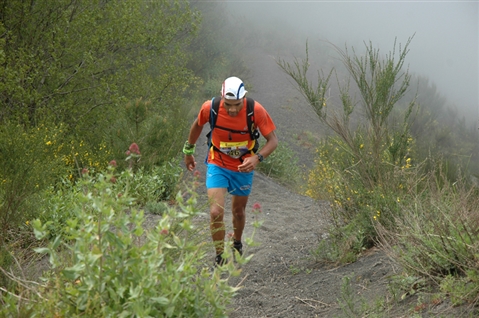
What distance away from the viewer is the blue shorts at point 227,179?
6.25 metres

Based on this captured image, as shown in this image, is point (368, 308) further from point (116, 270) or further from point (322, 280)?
point (116, 270)

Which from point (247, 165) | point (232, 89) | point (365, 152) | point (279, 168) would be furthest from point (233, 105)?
point (279, 168)

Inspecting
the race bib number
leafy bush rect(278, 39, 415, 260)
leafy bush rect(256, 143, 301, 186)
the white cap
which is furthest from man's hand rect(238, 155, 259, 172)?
leafy bush rect(256, 143, 301, 186)

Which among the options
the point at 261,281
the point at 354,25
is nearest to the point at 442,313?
the point at 261,281

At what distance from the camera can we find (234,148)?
6.23m

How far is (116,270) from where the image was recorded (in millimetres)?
3000

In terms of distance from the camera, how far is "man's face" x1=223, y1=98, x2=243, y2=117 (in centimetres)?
599

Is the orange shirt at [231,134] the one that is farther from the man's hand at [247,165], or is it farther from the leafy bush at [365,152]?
the leafy bush at [365,152]

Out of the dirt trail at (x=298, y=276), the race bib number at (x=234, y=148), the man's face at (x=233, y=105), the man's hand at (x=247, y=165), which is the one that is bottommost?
the dirt trail at (x=298, y=276)

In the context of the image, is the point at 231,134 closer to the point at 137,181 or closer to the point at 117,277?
the point at 117,277

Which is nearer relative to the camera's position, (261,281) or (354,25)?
(261,281)

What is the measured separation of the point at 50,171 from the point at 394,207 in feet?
12.2

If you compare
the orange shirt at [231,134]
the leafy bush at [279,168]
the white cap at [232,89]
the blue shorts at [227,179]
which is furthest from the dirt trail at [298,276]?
the leafy bush at [279,168]

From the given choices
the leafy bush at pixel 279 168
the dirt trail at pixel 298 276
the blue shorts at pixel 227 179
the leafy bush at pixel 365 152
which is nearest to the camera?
the dirt trail at pixel 298 276
